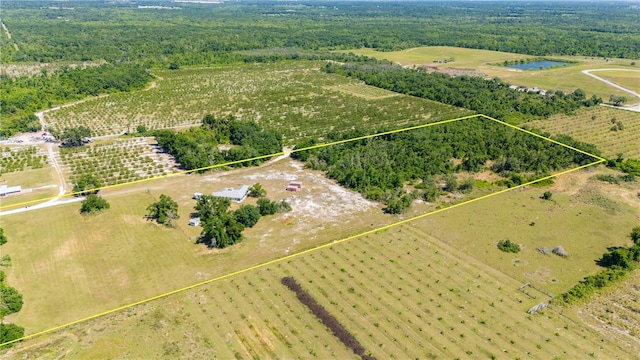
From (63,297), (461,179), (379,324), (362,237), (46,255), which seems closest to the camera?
(379,324)

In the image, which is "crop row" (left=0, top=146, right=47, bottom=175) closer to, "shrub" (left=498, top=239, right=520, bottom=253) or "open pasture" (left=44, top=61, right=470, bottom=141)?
"open pasture" (left=44, top=61, right=470, bottom=141)

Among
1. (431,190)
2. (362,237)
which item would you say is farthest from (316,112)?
(362,237)

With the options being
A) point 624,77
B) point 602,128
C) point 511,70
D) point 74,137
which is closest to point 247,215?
point 74,137

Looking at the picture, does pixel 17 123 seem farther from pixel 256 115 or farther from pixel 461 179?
pixel 461 179

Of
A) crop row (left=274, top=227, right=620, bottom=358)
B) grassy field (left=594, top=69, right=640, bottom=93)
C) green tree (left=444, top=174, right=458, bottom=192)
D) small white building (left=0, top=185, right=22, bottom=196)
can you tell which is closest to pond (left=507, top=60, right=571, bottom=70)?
grassy field (left=594, top=69, right=640, bottom=93)

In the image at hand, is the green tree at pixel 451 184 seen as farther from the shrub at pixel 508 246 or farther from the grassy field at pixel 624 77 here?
the grassy field at pixel 624 77
